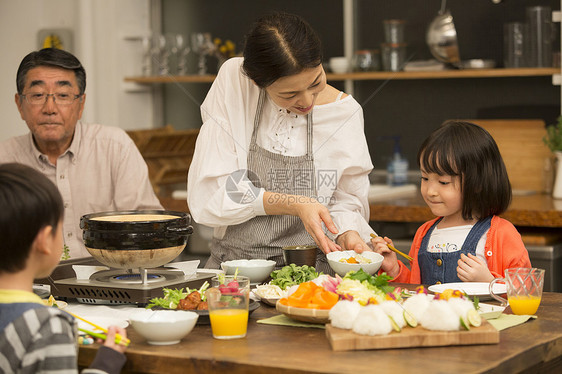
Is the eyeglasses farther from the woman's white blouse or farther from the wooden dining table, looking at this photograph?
the wooden dining table

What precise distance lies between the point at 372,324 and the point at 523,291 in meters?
0.46

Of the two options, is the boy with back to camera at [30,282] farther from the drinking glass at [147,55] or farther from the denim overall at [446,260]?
the drinking glass at [147,55]

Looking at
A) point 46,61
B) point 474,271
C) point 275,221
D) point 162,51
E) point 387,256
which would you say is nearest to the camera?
point 474,271

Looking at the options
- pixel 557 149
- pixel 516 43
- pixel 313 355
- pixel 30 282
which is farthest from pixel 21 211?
pixel 516 43

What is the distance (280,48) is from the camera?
2354mm

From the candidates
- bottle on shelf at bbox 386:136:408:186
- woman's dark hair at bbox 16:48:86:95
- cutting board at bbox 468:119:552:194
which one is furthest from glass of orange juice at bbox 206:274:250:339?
bottle on shelf at bbox 386:136:408:186

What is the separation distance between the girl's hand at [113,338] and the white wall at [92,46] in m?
3.35

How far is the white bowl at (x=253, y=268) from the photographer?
2.29 meters

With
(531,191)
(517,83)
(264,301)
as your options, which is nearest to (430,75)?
(517,83)

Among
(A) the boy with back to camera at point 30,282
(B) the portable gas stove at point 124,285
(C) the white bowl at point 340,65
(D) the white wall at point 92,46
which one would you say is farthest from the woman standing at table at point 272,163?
(D) the white wall at point 92,46

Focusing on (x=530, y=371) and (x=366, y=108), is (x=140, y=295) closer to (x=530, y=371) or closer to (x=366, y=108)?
(x=530, y=371)

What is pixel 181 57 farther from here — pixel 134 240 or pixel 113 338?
pixel 113 338

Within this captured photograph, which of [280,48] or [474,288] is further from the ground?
[280,48]

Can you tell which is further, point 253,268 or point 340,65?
point 340,65
